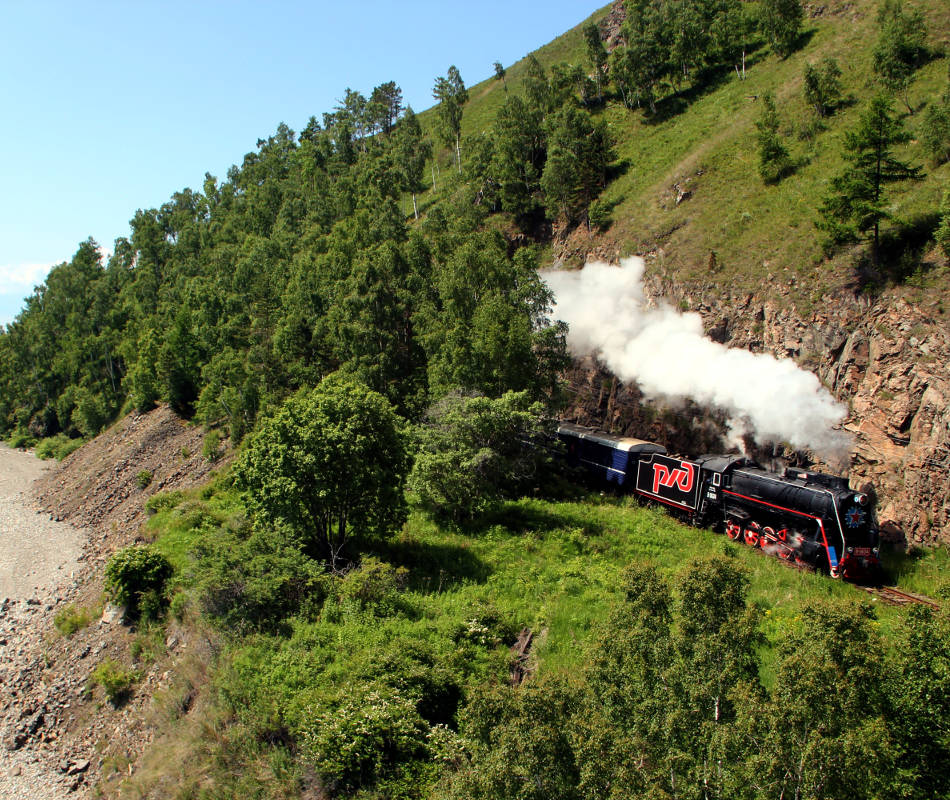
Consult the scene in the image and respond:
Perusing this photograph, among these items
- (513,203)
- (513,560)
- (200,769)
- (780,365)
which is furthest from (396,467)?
(513,203)

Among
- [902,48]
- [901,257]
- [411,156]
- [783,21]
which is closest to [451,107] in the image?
[411,156]

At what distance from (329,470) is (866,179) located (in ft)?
88.4

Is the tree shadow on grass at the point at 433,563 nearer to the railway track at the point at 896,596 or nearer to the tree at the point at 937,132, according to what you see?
the railway track at the point at 896,596

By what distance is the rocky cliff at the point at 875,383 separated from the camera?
23391 mm

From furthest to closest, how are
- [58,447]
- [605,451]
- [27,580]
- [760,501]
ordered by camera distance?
1. [58,447]
2. [27,580]
3. [605,451]
4. [760,501]

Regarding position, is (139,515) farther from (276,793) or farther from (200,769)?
(276,793)

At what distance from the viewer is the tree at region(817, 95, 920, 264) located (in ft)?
89.5

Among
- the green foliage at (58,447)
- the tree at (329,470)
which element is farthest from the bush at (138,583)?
the green foliage at (58,447)

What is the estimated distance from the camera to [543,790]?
8.49 m

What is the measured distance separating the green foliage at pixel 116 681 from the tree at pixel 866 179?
3672 cm

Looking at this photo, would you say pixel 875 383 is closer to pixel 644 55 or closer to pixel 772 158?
pixel 772 158

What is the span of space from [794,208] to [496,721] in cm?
3757

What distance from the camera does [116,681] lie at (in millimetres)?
23312

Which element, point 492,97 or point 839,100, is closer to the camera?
point 839,100
